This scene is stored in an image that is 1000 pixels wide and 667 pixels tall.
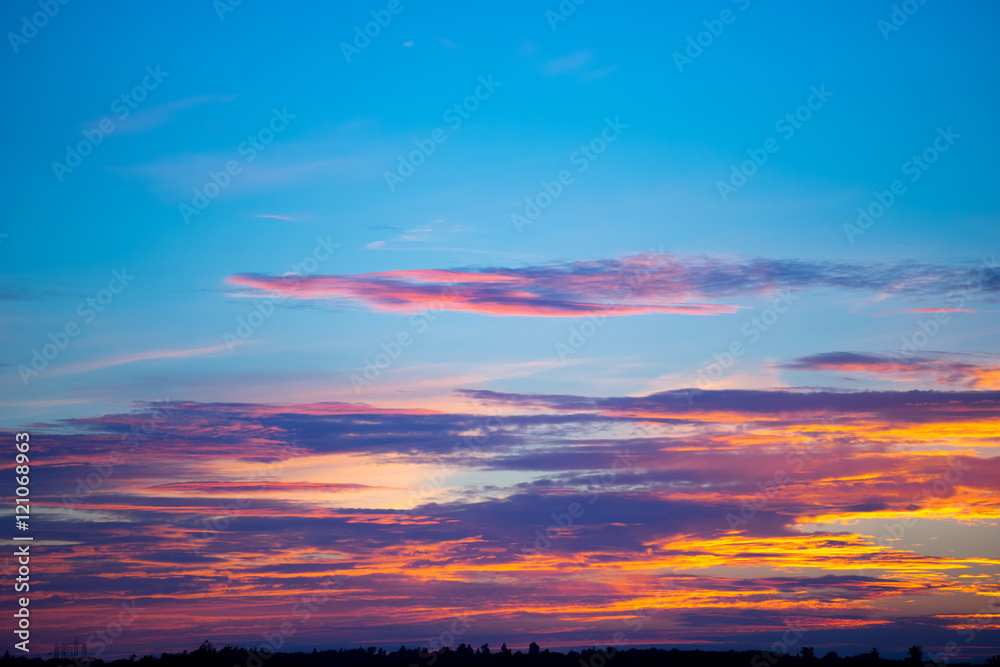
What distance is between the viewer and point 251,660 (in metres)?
98.4

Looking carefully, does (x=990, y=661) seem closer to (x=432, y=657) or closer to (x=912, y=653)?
(x=912, y=653)

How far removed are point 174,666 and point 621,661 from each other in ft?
152

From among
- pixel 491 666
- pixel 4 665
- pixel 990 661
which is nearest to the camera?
pixel 990 661

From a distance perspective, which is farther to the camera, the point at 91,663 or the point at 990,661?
the point at 91,663

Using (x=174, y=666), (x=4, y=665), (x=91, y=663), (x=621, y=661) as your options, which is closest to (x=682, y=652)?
(x=621, y=661)

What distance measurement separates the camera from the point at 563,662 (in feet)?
362

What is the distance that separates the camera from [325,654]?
4360 inches

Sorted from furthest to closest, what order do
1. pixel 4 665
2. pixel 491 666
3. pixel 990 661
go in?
pixel 491 666, pixel 4 665, pixel 990 661

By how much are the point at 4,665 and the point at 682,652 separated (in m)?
70.4

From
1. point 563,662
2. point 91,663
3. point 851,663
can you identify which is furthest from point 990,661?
point 91,663

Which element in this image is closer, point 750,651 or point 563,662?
point 750,651

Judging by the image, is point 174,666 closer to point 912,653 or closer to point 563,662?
point 563,662

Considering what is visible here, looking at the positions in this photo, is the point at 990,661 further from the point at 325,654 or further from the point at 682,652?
the point at 325,654

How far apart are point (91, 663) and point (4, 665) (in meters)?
8.33
